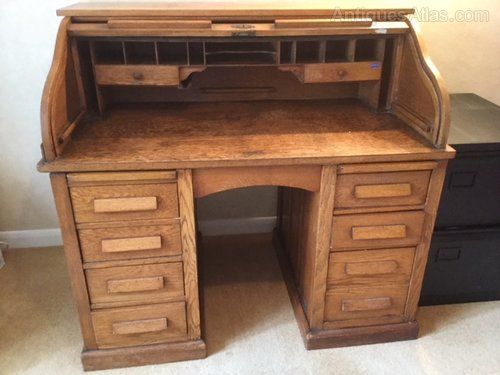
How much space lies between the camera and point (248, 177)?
133cm

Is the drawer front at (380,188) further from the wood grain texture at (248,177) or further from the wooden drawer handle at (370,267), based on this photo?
the wooden drawer handle at (370,267)

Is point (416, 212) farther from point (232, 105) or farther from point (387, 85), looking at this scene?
point (232, 105)

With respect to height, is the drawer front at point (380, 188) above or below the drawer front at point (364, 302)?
above

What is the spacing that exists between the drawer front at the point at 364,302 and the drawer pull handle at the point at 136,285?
22.5 inches

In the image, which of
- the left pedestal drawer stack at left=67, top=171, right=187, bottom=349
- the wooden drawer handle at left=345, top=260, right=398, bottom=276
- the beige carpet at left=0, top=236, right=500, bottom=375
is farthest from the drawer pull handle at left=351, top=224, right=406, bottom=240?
the left pedestal drawer stack at left=67, top=171, right=187, bottom=349

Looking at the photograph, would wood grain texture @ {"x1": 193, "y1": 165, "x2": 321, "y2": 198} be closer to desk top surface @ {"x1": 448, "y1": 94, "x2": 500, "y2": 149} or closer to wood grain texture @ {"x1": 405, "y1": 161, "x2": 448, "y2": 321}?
wood grain texture @ {"x1": 405, "y1": 161, "x2": 448, "y2": 321}

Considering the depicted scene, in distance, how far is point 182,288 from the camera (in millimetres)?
1468

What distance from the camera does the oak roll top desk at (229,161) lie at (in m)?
1.31

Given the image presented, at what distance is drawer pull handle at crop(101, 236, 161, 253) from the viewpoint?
4.45 feet

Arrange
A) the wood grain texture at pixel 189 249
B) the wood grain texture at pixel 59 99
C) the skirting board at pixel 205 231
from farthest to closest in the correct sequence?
the skirting board at pixel 205 231
the wood grain texture at pixel 189 249
the wood grain texture at pixel 59 99

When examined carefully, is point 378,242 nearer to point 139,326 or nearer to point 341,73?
point 341,73

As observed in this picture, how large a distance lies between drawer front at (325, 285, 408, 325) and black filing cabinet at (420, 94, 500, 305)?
9.2 inches

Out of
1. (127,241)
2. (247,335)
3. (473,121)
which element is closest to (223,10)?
(127,241)

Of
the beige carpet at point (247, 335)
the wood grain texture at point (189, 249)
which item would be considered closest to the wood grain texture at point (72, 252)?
the beige carpet at point (247, 335)
